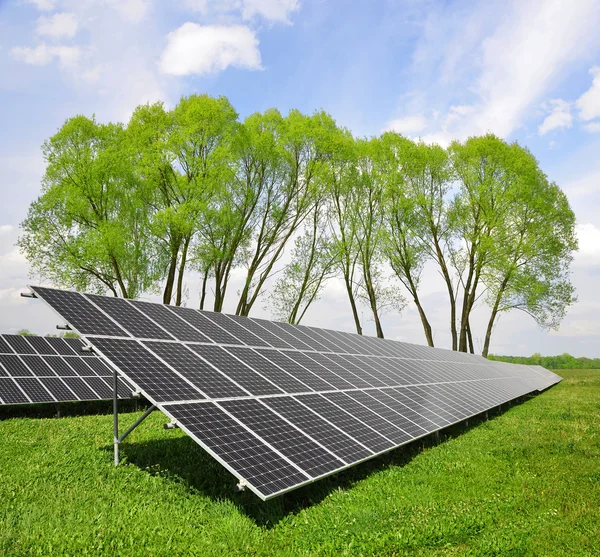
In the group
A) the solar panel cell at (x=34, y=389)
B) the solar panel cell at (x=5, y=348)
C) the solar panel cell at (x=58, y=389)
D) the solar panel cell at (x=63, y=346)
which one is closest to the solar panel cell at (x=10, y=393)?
the solar panel cell at (x=34, y=389)

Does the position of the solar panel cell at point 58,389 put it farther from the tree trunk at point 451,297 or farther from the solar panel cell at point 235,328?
the tree trunk at point 451,297

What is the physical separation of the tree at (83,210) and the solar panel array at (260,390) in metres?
18.5

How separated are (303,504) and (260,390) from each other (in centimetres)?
241

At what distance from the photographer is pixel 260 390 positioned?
9414 mm

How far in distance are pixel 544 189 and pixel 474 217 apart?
244 inches

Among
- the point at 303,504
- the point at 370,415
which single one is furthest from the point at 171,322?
the point at 303,504

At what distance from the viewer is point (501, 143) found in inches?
1551

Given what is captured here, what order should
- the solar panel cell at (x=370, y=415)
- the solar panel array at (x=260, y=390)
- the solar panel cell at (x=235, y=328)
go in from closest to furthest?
the solar panel array at (x=260, y=390) → the solar panel cell at (x=370, y=415) → the solar panel cell at (x=235, y=328)

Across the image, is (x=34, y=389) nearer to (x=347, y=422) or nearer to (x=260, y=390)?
(x=260, y=390)

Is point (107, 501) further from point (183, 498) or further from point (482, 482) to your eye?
point (482, 482)

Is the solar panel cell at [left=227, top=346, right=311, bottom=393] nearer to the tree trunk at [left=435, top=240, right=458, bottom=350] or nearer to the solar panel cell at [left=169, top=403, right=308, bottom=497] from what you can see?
the solar panel cell at [left=169, top=403, right=308, bottom=497]

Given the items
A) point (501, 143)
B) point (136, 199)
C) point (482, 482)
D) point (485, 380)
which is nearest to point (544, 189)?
point (501, 143)

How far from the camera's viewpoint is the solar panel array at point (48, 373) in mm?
15859

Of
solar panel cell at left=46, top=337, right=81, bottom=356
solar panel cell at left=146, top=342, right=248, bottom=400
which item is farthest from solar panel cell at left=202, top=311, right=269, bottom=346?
solar panel cell at left=46, top=337, right=81, bottom=356
